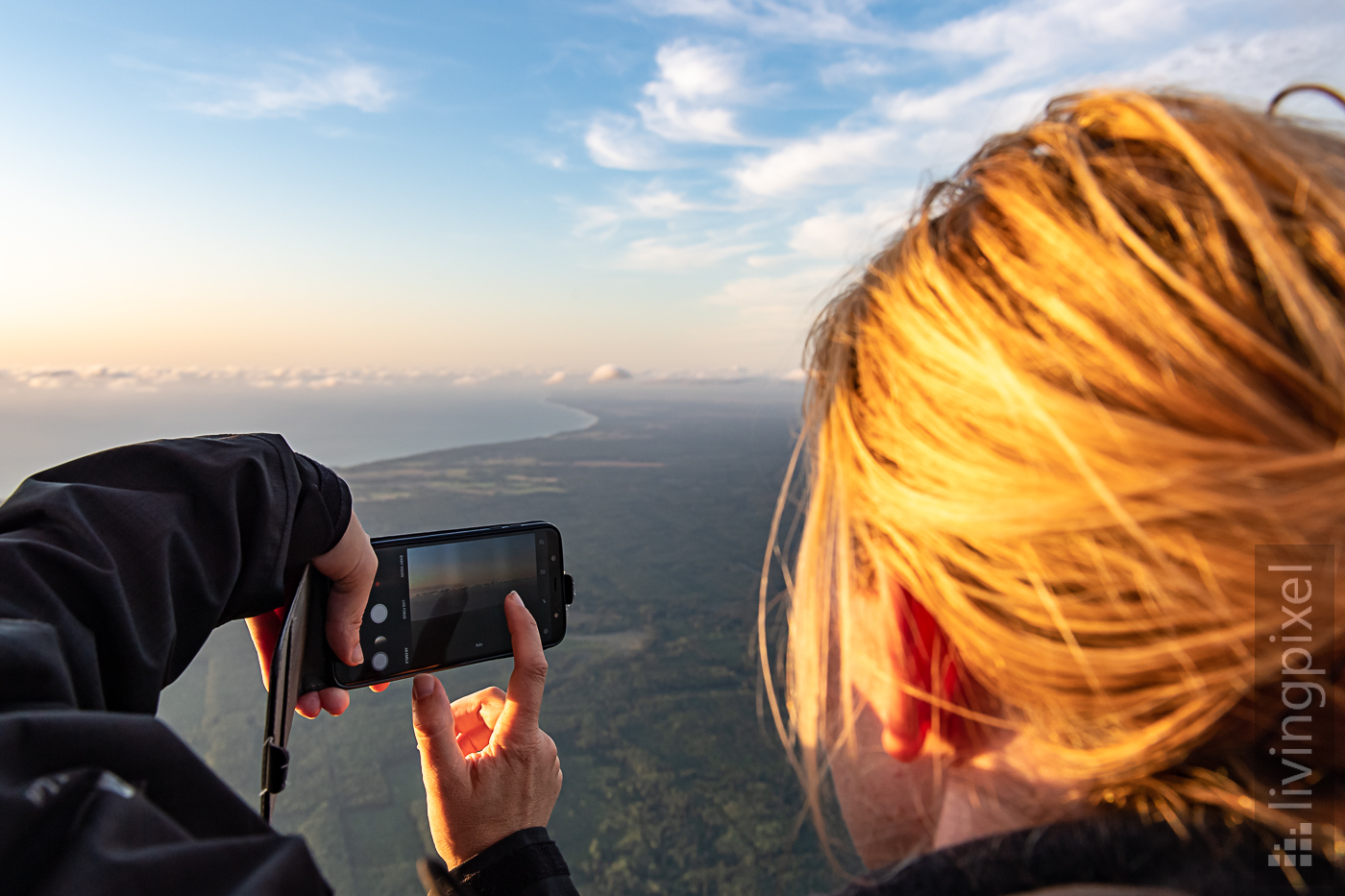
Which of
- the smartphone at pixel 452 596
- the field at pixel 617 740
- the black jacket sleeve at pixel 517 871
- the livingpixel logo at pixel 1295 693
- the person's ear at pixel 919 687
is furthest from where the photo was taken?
the field at pixel 617 740

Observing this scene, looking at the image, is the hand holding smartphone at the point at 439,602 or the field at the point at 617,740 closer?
the hand holding smartphone at the point at 439,602

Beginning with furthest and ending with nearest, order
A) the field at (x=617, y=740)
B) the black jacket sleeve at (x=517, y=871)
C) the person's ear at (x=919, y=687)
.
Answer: the field at (x=617, y=740), the black jacket sleeve at (x=517, y=871), the person's ear at (x=919, y=687)

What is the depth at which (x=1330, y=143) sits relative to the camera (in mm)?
547

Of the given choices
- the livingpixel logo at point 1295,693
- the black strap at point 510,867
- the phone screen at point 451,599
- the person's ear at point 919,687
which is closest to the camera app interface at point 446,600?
the phone screen at point 451,599

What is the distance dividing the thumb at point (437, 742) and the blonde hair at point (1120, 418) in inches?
31.1

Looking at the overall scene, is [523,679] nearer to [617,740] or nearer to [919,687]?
[919,687]

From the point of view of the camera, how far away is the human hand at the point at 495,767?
40.8 inches

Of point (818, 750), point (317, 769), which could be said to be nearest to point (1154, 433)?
point (818, 750)

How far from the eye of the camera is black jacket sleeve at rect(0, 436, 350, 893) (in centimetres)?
53

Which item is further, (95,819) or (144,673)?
(144,673)

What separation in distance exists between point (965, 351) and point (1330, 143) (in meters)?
0.35

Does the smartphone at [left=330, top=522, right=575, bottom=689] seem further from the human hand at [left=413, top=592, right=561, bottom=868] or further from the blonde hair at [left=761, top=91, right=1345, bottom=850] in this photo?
the blonde hair at [left=761, top=91, right=1345, bottom=850]

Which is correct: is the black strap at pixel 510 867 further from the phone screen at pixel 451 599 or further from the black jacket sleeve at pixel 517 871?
the phone screen at pixel 451 599

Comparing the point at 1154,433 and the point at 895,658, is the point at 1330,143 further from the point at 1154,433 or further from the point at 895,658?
the point at 895,658
